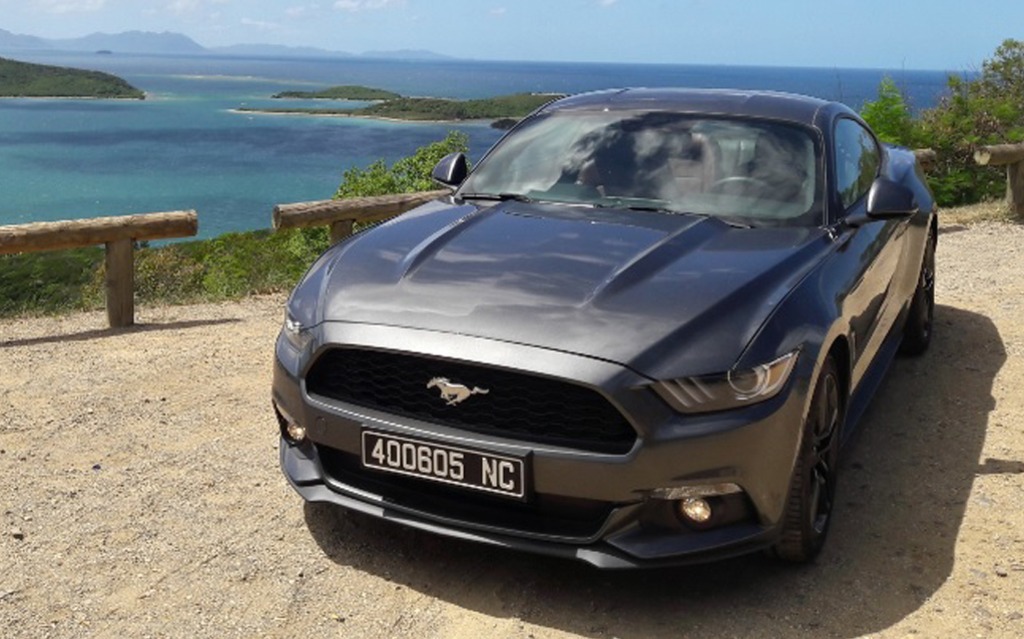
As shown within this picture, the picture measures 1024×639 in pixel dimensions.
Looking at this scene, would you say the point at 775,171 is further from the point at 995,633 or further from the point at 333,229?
the point at 333,229

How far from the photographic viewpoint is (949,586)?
405 centimetres

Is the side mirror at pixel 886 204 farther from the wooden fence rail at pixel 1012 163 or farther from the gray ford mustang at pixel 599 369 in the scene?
the wooden fence rail at pixel 1012 163

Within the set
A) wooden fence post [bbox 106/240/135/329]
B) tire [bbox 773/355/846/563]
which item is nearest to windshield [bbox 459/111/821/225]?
tire [bbox 773/355/846/563]

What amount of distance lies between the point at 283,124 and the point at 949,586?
16078 centimetres

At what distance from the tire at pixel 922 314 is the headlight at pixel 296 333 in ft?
12.8

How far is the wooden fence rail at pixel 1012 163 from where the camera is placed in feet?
39.5

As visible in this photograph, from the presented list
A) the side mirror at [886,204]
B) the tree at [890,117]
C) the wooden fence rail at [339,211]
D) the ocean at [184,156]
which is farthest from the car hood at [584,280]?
the ocean at [184,156]

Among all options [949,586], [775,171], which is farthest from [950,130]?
[949,586]

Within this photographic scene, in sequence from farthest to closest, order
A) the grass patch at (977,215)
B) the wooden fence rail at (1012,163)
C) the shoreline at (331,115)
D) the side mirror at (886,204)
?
the shoreline at (331,115) < the grass patch at (977,215) < the wooden fence rail at (1012,163) < the side mirror at (886,204)

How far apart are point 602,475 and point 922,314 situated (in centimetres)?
409

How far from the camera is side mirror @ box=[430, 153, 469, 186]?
18.6 feet

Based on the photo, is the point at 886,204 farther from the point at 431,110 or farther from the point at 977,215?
the point at 431,110

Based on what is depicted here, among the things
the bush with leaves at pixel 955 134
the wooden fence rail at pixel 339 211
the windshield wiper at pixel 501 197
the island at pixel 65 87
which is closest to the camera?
the windshield wiper at pixel 501 197

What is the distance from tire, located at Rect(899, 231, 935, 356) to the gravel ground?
1.97 feet
